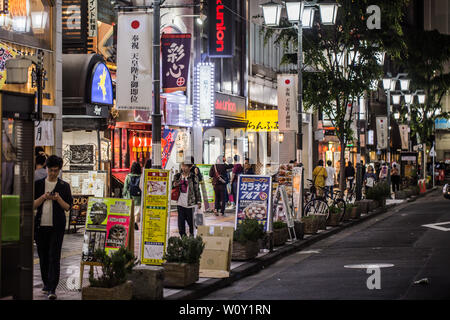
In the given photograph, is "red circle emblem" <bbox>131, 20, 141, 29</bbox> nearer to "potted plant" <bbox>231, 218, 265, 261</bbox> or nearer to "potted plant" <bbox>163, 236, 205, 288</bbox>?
"potted plant" <bbox>163, 236, 205, 288</bbox>

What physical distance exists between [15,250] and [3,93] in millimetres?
1742

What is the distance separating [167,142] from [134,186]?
1155 centimetres

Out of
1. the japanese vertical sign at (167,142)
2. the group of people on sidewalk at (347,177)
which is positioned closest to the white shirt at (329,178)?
the group of people on sidewalk at (347,177)

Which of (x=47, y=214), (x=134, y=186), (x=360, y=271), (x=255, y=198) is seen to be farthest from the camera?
(x=134, y=186)

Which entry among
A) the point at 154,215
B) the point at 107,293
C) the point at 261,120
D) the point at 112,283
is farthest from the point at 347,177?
the point at 107,293

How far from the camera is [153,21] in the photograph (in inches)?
512

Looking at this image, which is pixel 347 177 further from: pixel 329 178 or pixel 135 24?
pixel 135 24

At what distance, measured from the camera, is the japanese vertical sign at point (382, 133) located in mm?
43781

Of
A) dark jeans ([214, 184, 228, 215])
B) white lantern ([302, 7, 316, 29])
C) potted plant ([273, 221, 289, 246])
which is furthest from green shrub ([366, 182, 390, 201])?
potted plant ([273, 221, 289, 246])

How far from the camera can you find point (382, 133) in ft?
145

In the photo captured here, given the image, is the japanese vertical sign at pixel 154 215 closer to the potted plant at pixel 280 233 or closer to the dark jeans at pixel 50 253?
the dark jeans at pixel 50 253

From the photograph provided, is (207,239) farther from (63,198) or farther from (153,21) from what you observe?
(153,21)

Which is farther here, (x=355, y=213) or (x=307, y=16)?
(x=355, y=213)
